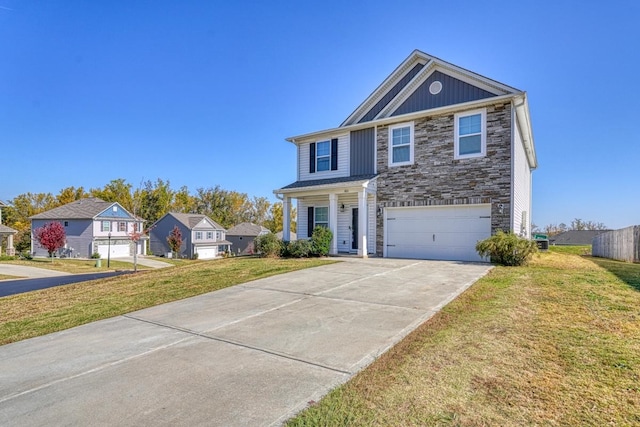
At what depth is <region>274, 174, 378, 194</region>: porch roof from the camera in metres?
12.7

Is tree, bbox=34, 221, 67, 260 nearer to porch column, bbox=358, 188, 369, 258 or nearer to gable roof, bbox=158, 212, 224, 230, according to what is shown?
gable roof, bbox=158, 212, 224, 230

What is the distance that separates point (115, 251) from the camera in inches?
1519

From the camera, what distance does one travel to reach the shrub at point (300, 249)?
12.7m

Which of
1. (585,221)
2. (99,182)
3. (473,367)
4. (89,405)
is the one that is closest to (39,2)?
(89,405)

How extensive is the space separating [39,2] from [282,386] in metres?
14.1

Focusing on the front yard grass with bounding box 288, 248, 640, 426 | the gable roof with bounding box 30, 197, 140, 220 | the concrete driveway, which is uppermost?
the gable roof with bounding box 30, 197, 140, 220

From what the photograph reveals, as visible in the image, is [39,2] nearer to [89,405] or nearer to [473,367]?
[89,405]

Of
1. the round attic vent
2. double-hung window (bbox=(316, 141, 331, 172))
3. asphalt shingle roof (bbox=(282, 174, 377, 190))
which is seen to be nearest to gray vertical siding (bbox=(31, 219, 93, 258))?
asphalt shingle roof (bbox=(282, 174, 377, 190))

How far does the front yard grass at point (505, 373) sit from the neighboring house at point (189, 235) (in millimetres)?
42270

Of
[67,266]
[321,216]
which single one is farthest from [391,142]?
[67,266]

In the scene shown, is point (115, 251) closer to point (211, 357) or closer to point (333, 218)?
point (333, 218)

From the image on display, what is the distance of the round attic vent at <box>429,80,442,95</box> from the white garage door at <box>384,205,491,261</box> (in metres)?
4.61

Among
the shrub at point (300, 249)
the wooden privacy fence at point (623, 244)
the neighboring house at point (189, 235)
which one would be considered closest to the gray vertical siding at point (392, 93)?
the shrub at point (300, 249)

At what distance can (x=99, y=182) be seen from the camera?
54625 millimetres
